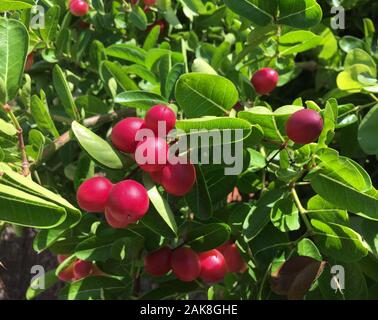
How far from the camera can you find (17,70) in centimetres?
88

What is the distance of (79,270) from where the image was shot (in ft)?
3.66

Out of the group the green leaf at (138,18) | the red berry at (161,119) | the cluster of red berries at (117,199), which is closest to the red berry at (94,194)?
the cluster of red berries at (117,199)

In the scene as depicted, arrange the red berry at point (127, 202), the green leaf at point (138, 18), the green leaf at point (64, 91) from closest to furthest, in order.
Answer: the red berry at point (127, 202), the green leaf at point (64, 91), the green leaf at point (138, 18)

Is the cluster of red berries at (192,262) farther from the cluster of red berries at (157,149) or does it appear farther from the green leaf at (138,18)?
the green leaf at (138,18)

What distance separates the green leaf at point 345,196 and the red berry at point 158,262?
31cm

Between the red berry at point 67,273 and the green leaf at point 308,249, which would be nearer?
the green leaf at point 308,249

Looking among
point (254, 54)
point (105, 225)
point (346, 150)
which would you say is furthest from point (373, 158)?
point (105, 225)

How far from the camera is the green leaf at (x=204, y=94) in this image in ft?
2.70

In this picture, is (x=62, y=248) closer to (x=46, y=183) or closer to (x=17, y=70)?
(x=46, y=183)

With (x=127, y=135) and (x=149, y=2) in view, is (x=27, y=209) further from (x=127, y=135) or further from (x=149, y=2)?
(x=149, y=2)

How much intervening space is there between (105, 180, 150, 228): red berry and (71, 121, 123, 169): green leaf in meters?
0.04

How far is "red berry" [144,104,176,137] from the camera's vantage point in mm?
800

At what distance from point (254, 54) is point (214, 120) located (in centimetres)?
55

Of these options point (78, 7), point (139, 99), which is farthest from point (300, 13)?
point (78, 7)
